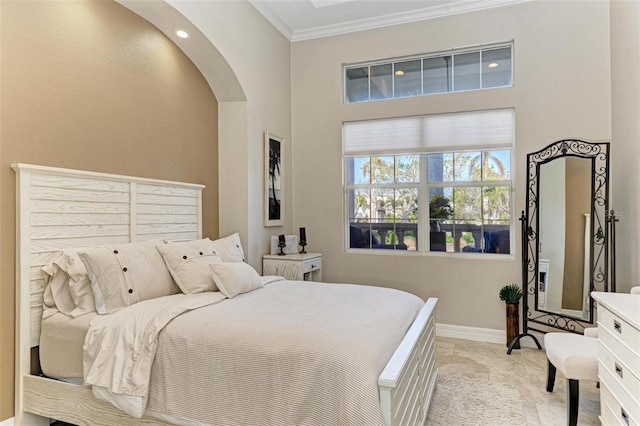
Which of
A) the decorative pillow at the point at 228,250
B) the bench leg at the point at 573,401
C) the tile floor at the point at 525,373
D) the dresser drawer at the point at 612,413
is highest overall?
the decorative pillow at the point at 228,250

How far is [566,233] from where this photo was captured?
337 cm

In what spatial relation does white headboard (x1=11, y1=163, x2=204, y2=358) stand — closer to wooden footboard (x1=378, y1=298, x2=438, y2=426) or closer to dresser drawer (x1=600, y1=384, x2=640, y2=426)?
wooden footboard (x1=378, y1=298, x2=438, y2=426)

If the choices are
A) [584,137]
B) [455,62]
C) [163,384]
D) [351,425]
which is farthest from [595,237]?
[163,384]

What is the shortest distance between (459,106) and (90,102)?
131 inches

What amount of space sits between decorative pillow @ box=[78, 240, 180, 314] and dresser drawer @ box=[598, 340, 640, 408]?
2560 millimetres

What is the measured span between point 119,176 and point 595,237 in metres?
3.81

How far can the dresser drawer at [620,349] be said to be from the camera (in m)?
1.58

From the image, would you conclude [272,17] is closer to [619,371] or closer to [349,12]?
[349,12]

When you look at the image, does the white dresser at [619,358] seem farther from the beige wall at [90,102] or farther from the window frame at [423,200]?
the beige wall at [90,102]

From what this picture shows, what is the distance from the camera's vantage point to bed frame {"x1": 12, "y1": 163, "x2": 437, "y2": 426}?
2.02 m

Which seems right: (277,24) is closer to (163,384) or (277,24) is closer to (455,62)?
(455,62)

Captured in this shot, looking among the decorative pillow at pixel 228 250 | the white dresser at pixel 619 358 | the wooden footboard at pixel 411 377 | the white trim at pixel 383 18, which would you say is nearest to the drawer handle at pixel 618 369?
the white dresser at pixel 619 358

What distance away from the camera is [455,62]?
13.4ft

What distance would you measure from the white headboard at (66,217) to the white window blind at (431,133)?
87.7 inches
